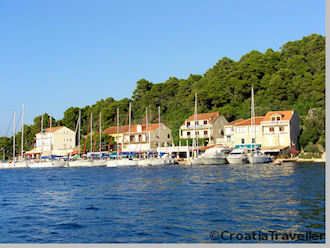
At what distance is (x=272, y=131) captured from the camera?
21734 mm

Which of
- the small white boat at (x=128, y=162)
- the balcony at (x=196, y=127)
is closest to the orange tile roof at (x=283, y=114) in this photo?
the balcony at (x=196, y=127)

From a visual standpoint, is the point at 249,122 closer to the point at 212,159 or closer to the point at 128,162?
the point at 212,159

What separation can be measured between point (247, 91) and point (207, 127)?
11.1ft

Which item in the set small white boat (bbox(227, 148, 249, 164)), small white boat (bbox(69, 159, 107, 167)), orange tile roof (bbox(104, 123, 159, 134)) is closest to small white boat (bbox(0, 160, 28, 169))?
small white boat (bbox(69, 159, 107, 167))

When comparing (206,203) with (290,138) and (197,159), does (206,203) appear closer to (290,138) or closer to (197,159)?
(197,159)

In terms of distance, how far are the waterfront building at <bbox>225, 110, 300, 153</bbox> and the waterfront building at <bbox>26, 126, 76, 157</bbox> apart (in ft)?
44.8

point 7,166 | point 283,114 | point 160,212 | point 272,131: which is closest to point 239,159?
point 272,131

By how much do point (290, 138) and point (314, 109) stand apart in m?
1.67

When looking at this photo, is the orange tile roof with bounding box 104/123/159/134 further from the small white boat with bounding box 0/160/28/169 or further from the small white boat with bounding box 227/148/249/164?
the small white boat with bounding box 227/148/249/164

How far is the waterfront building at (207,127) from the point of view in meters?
25.1

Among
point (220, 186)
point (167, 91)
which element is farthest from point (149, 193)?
point (167, 91)

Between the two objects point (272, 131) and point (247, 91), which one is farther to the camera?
point (247, 91)

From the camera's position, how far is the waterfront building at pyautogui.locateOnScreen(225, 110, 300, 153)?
21359mm

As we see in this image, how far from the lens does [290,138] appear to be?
21422 mm
